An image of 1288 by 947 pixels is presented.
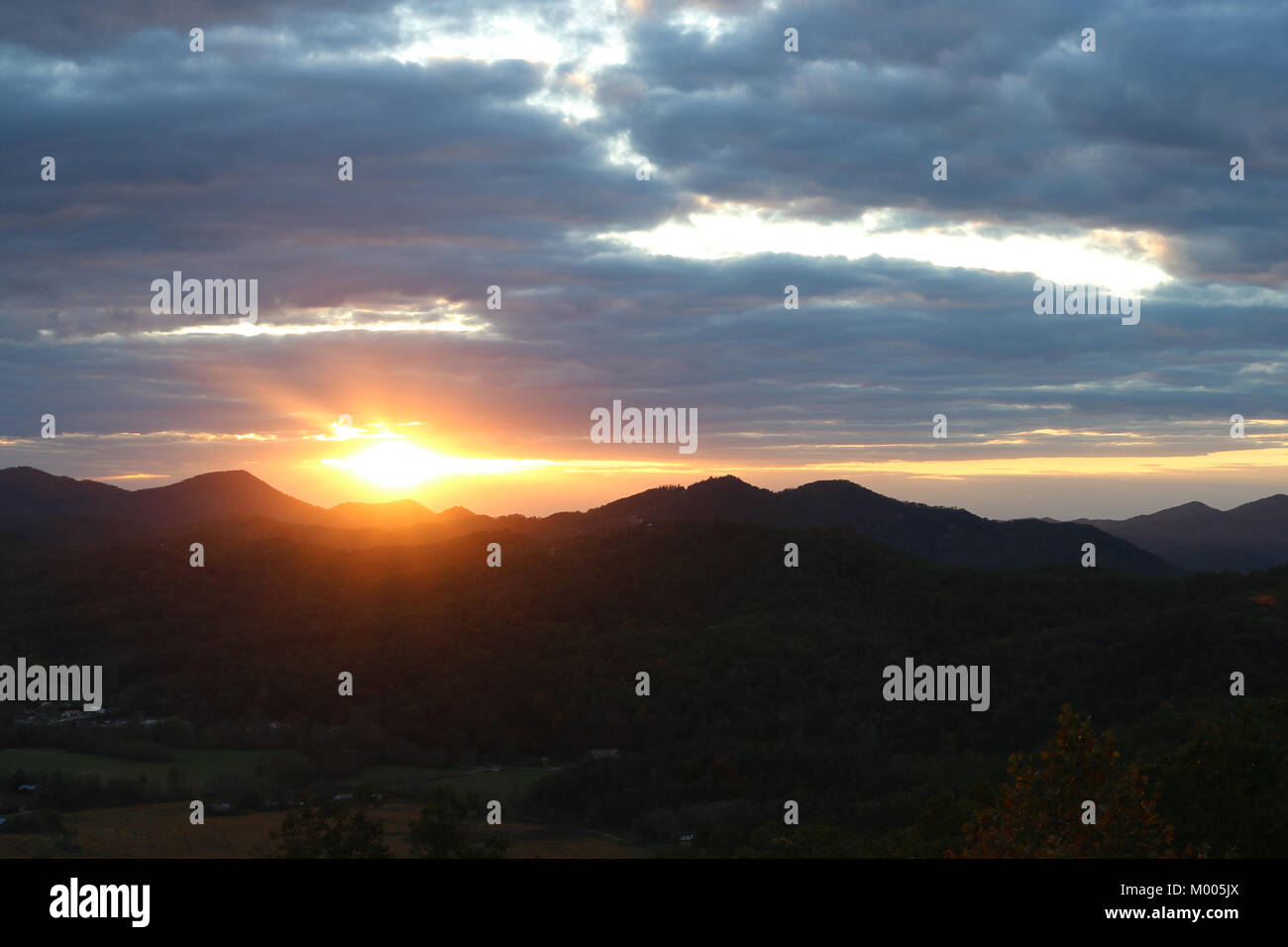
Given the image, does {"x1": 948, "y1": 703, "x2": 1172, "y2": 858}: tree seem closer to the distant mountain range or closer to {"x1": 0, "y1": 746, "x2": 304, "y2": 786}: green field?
{"x1": 0, "y1": 746, "x2": 304, "y2": 786}: green field

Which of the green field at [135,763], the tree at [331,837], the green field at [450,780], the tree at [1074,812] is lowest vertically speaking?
the green field at [450,780]

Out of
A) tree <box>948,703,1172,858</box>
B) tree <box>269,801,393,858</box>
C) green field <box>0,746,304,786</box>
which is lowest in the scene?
green field <box>0,746,304,786</box>

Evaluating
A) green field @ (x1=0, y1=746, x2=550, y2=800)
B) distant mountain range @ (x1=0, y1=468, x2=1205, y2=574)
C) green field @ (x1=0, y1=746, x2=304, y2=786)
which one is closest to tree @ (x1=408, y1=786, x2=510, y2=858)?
green field @ (x1=0, y1=746, x2=550, y2=800)

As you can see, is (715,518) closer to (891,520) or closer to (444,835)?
(891,520)

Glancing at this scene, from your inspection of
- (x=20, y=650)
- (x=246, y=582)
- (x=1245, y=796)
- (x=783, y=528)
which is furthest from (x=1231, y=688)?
(x=20, y=650)

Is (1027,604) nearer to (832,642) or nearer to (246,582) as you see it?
(832,642)

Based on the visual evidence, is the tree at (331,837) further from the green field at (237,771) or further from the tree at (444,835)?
the green field at (237,771)

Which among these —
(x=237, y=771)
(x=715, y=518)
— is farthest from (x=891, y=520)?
(x=237, y=771)

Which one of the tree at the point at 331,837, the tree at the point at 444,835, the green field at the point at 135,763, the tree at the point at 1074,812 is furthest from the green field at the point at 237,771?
the tree at the point at 1074,812
